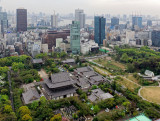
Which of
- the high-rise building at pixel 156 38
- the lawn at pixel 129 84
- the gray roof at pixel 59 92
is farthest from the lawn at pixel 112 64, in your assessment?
the high-rise building at pixel 156 38

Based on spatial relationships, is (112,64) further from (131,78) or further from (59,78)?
(59,78)

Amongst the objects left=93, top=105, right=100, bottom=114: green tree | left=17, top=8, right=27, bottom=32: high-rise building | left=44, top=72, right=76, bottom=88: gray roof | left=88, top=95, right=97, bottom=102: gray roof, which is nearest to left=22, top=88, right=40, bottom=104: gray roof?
left=44, top=72, right=76, bottom=88: gray roof

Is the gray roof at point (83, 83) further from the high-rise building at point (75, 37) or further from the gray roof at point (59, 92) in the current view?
the high-rise building at point (75, 37)

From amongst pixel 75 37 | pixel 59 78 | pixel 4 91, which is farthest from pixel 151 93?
pixel 75 37

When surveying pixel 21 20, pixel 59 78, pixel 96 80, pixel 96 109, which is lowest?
pixel 96 109

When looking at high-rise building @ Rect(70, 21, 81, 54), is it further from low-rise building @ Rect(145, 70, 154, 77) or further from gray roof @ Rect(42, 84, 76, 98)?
gray roof @ Rect(42, 84, 76, 98)

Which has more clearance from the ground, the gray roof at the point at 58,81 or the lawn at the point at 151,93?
the gray roof at the point at 58,81
